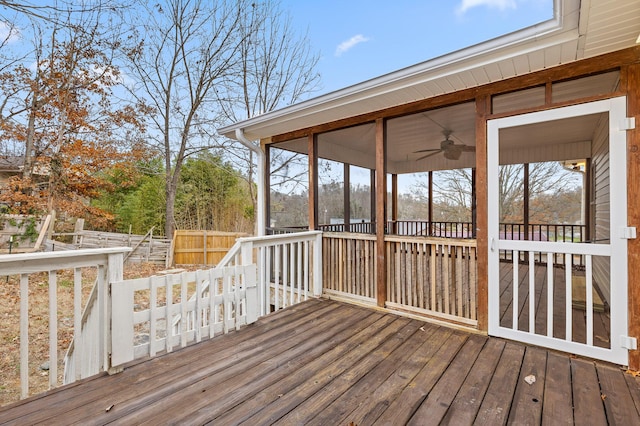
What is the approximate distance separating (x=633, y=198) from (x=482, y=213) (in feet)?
3.31

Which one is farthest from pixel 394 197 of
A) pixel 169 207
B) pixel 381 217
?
pixel 169 207

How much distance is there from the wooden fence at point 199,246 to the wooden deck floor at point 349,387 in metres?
7.24

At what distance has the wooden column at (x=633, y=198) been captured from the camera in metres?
2.16

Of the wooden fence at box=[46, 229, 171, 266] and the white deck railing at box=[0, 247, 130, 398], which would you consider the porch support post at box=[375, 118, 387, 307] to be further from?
the wooden fence at box=[46, 229, 171, 266]

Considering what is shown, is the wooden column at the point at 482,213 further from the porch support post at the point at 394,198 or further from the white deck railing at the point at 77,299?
the porch support post at the point at 394,198

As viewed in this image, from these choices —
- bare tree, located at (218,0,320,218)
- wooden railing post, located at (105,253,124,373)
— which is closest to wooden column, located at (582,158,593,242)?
wooden railing post, located at (105,253,124,373)

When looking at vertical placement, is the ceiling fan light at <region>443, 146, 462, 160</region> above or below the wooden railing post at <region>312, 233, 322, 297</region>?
above

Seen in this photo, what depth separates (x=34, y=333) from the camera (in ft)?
15.9

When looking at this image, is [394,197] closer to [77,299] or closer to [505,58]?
[505,58]

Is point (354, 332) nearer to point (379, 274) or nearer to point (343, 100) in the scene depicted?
point (379, 274)

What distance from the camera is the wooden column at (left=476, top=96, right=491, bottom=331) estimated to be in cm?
282

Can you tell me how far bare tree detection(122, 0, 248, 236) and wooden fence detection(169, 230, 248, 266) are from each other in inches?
40.2

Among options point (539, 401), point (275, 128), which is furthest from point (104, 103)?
point (539, 401)

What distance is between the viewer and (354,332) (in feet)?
9.51
